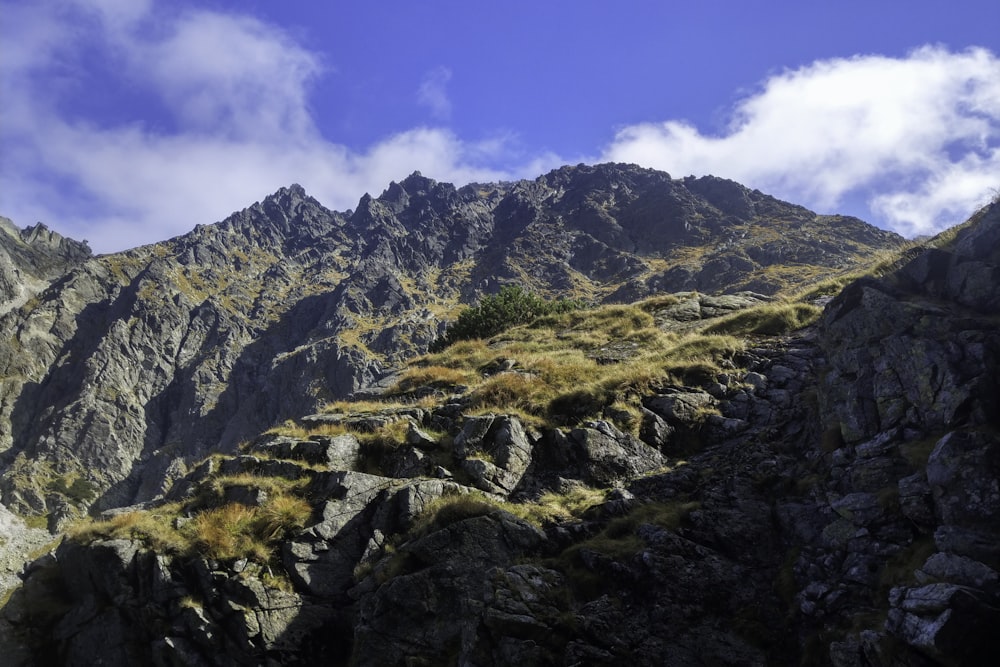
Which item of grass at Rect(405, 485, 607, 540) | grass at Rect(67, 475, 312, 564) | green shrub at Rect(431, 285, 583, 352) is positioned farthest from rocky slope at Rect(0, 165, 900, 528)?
grass at Rect(405, 485, 607, 540)

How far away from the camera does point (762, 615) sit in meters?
9.68

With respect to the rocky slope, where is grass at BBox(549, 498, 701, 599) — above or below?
below

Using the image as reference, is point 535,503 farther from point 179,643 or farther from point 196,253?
point 196,253

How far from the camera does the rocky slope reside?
355 ft

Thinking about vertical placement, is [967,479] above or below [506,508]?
below

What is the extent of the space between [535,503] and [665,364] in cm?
835

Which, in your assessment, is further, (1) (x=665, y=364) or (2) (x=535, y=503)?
(1) (x=665, y=364)

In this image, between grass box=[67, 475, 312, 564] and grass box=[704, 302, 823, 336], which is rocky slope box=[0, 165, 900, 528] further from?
grass box=[67, 475, 312, 564]

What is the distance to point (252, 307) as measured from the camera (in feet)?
527

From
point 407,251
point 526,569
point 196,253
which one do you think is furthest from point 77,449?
point 526,569

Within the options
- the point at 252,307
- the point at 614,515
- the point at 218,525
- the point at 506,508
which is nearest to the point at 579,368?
the point at 614,515

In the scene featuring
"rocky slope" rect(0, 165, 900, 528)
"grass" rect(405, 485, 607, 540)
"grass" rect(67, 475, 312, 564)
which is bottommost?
"grass" rect(405, 485, 607, 540)

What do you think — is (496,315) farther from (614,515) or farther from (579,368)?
(614,515)

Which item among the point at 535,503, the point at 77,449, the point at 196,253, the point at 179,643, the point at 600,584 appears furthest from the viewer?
the point at 196,253
